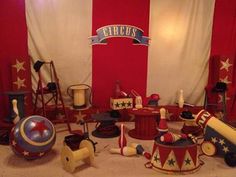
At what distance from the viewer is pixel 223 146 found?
8.19ft

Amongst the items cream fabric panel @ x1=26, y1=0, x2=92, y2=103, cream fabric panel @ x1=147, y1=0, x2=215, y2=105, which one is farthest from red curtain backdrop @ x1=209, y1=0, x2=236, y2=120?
cream fabric panel @ x1=26, y1=0, x2=92, y2=103

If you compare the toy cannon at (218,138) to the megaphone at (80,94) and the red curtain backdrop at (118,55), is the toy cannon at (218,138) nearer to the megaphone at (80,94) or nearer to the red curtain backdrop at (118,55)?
the red curtain backdrop at (118,55)

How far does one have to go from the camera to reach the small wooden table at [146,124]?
9.86 feet

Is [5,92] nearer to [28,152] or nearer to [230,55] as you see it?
[28,152]

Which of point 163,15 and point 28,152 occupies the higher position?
point 163,15

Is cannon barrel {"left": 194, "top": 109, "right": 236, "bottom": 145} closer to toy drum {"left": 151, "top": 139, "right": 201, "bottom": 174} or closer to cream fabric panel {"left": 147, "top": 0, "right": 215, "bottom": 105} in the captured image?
toy drum {"left": 151, "top": 139, "right": 201, "bottom": 174}

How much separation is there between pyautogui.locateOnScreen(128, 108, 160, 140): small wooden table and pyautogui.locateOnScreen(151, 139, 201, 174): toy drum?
76 centimetres

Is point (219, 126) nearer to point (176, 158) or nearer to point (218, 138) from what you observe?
point (218, 138)

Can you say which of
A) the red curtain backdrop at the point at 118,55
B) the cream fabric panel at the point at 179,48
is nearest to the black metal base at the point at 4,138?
the red curtain backdrop at the point at 118,55

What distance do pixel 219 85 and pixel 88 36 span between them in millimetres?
1889

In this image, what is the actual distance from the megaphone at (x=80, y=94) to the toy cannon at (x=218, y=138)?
5.06ft

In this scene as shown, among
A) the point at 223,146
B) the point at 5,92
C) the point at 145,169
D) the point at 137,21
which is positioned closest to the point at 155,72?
the point at 137,21

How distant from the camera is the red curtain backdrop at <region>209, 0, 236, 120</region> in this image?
3.71 meters

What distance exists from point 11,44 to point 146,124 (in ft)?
6.43
